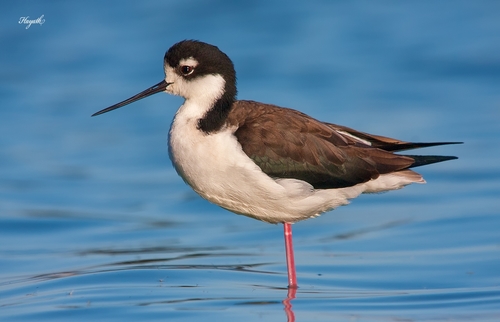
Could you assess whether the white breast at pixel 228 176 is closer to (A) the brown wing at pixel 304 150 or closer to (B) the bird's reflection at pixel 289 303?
(A) the brown wing at pixel 304 150

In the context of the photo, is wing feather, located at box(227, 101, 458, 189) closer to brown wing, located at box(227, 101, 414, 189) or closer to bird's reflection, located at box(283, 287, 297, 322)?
brown wing, located at box(227, 101, 414, 189)

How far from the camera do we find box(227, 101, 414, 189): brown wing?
812 centimetres

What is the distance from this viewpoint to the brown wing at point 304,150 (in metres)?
8.12

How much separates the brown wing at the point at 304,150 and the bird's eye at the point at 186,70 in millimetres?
484

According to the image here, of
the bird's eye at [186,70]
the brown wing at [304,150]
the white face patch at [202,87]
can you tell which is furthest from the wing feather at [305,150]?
the bird's eye at [186,70]

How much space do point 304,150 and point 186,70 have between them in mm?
1231

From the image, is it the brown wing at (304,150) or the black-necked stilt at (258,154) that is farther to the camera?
the brown wing at (304,150)

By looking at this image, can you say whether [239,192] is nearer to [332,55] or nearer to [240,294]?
[240,294]

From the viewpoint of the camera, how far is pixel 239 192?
809 centimetres

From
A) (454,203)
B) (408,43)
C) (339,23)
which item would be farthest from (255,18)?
(454,203)

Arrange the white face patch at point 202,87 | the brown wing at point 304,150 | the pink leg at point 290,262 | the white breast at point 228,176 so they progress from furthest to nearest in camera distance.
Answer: the pink leg at point 290,262 → the white face patch at point 202,87 → the brown wing at point 304,150 → the white breast at point 228,176
